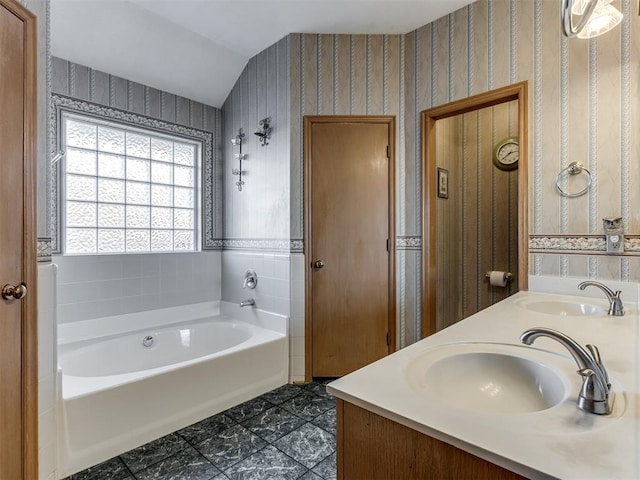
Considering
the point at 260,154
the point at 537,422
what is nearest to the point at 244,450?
the point at 537,422

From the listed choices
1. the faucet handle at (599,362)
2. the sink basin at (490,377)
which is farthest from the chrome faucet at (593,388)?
the sink basin at (490,377)

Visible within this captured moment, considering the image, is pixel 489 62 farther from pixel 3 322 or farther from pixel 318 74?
pixel 3 322

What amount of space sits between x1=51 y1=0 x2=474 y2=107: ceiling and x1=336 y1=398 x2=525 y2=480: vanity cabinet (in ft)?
8.12

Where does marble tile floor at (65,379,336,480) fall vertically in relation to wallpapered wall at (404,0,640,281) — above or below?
below

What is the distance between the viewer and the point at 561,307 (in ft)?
5.36

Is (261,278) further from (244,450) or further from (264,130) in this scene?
(244,450)

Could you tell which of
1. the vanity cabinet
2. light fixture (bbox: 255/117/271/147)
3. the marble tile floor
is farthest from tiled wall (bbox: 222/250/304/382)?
the vanity cabinet

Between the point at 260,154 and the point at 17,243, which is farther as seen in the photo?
the point at 260,154

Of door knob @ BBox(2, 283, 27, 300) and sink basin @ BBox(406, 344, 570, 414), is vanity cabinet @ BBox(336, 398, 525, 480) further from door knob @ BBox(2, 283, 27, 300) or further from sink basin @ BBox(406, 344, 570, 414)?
door knob @ BBox(2, 283, 27, 300)

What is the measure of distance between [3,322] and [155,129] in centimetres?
207

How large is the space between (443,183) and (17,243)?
2867 mm

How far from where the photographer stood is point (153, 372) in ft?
6.04

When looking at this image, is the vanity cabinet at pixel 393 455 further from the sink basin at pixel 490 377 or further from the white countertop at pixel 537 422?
the sink basin at pixel 490 377

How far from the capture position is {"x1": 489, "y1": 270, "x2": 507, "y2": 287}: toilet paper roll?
9.19 ft
